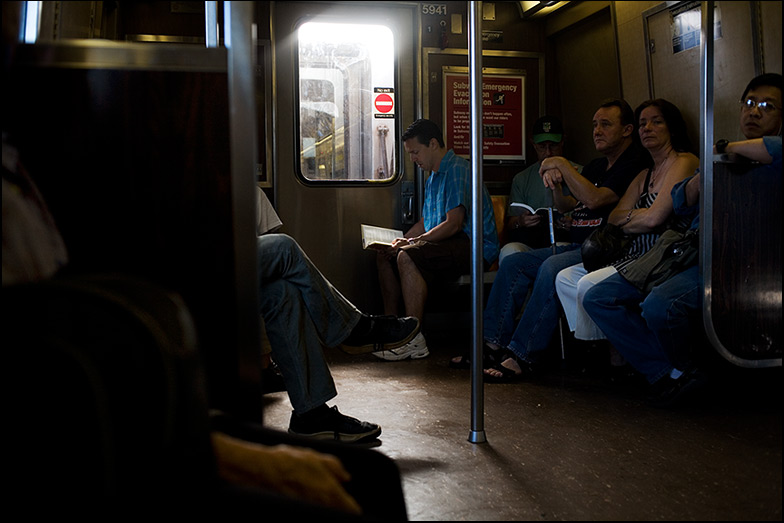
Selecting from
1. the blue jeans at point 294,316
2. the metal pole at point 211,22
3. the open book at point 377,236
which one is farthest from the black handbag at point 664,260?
the metal pole at point 211,22

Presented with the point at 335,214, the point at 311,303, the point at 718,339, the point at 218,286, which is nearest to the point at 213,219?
the point at 218,286

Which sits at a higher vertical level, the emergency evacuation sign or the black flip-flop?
the emergency evacuation sign

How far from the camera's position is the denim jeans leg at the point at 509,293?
3910mm

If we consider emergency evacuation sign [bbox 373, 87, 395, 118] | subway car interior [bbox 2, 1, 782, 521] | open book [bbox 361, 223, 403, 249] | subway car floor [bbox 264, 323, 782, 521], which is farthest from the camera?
emergency evacuation sign [bbox 373, 87, 395, 118]

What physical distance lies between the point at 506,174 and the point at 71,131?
4.51 m

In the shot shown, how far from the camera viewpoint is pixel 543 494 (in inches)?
81.3

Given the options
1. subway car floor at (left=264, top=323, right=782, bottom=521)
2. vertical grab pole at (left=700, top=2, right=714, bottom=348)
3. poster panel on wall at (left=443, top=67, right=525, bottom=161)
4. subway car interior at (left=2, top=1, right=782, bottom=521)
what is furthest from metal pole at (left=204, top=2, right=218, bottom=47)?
poster panel on wall at (left=443, top=67, right=525, bottom=161)

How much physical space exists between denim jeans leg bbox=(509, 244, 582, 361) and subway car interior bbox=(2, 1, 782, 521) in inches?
4.8

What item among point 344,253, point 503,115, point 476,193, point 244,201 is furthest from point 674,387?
point 503,115

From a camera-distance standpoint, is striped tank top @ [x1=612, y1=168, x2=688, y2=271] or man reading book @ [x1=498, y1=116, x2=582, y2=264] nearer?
striped tank top @ [x1=612, y1=168, x2=688, y2=271]

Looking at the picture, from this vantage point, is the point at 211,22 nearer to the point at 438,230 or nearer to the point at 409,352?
the point at 409,352

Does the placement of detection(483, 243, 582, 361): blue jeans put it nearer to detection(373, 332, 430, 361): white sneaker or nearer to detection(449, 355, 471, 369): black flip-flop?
detection(449, 355, 471, 369): black flip-flop

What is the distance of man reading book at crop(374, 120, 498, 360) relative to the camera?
471 centimetres

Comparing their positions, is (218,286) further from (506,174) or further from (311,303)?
(506,174)
